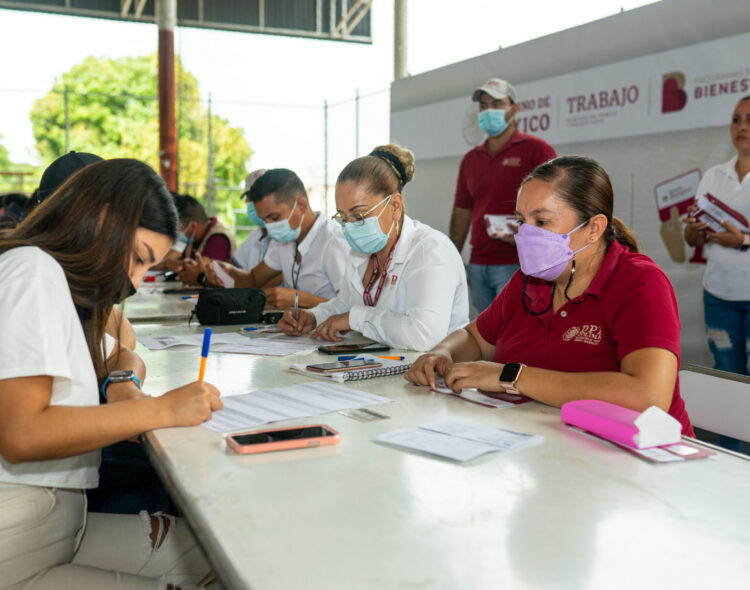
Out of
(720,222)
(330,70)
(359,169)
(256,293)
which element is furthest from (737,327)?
(330,70)

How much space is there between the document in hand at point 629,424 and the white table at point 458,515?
1.2 inches

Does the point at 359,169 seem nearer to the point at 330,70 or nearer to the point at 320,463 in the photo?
the point at 320,463

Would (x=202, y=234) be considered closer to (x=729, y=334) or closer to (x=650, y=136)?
(x=650, y=136)

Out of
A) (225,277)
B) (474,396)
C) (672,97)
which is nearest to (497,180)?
(672,97)

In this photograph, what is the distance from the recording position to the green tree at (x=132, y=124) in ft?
40.5

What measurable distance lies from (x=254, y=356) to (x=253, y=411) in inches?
27.2

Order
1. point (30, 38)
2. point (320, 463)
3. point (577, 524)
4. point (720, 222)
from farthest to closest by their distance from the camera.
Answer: point (30, 38)
point (720, 222)
point (320, 463)
point (577, 524)

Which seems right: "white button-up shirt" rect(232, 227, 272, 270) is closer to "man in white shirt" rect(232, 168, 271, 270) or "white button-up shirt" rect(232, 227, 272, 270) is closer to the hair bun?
"man in white shirt" rect(232, 168, 271, 270)

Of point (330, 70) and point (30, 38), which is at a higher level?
point (30, 38)

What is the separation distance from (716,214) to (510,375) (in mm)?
2085

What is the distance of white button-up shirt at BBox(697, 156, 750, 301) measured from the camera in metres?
3.20

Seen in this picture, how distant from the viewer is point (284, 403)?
1.56m

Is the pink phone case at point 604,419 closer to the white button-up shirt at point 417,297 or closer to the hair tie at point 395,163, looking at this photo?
the white button-up shirt at point 417,297

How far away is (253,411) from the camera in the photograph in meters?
1.49
